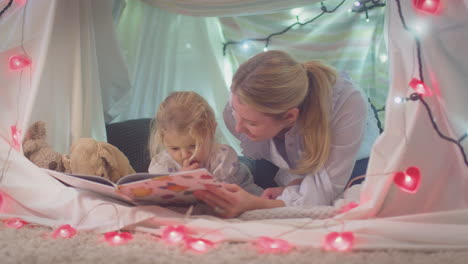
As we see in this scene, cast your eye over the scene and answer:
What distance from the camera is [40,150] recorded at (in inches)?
58.0

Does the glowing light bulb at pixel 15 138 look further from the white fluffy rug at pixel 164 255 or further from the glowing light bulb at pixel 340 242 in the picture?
the glowing light bulb at pixel 340 242

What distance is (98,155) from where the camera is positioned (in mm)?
1489

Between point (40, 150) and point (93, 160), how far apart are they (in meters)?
0.16

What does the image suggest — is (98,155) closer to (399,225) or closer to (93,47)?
(93,47)

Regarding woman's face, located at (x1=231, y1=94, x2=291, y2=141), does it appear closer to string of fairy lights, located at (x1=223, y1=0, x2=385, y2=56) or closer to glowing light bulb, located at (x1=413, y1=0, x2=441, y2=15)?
glowing light bulb, located at (x1=413, y1=0, x2=441, y2=15)

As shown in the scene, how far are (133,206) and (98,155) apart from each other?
1.06 ft

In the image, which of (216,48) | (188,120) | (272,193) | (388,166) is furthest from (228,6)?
(388,166)

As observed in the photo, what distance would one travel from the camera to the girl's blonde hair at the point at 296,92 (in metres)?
1.24

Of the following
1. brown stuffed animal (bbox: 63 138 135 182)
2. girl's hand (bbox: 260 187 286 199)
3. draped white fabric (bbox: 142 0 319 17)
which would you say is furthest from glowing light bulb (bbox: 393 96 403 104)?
brown stuffed animal (bbox: 63 138 135 182)

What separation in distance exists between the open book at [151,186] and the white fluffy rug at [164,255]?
12 centimetres

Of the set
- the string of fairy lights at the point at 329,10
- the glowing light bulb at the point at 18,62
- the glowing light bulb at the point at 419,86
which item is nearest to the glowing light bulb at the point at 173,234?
the glowing light bulb at the point at 419,86

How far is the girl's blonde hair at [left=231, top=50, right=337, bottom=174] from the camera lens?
4.06ft

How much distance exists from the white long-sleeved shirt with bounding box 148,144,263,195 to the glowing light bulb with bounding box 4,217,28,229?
0.40m

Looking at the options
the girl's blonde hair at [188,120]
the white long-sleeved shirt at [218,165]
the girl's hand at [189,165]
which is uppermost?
the girl's blonde hair at [188,120]
